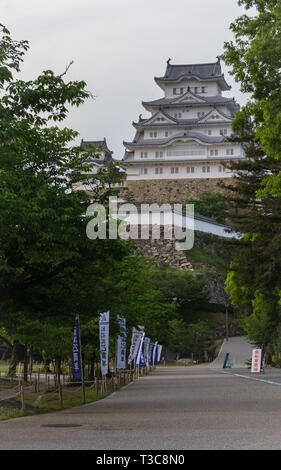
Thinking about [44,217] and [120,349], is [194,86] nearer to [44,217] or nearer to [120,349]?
[120,349]

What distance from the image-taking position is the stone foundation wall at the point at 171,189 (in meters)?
88.7

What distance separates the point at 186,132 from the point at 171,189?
23.2ft

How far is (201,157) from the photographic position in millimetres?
87625

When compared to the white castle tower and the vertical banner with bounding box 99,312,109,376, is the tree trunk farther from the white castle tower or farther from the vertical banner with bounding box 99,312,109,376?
the white castle tower

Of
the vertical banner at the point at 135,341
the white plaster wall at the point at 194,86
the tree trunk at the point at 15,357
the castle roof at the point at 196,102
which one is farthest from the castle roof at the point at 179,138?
the vertical banner at the point at 135,341

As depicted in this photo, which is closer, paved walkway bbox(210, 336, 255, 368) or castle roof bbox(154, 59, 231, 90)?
paved walkway bbox(210, 336, 255, 368)

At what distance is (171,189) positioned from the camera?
89.7m

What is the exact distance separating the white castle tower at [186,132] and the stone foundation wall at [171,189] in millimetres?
538

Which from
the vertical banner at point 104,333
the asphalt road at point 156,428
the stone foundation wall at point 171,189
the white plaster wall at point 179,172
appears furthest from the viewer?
the stone foundation wall at point 171,189

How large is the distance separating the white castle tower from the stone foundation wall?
0.54 meters

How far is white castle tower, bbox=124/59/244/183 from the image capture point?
8750 centimetres

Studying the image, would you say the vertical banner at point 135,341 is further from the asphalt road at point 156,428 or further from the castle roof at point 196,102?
the castle roof at point 196,102

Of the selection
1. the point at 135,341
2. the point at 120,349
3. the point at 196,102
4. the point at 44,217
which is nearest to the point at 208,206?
the point at 196,102

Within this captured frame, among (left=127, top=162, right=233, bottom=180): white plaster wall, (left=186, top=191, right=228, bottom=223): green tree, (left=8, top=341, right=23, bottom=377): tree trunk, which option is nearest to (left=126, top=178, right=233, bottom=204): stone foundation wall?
(left=127, top=162, right=233, bottom=180): white plaster wall
